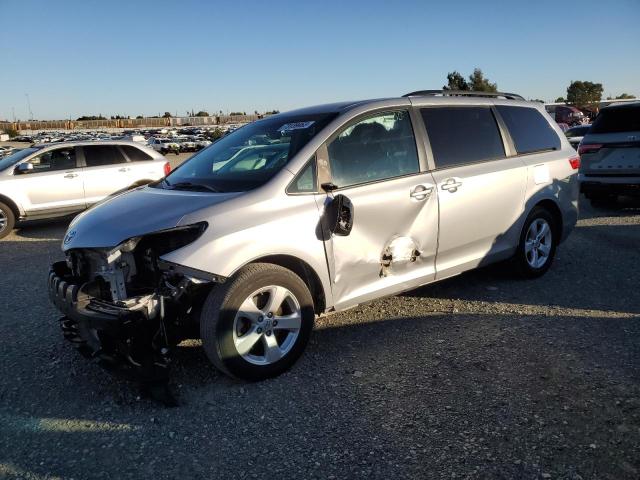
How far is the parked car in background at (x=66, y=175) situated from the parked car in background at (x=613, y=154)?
7.79m

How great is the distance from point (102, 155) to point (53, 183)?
1034 mm

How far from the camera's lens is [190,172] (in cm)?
432

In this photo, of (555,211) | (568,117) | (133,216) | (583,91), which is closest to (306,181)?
(133,216)

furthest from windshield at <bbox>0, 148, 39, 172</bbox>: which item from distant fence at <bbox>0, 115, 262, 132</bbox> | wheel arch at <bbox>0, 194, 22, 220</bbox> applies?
distant fence at <bbox>0, 115, 262, 132</bbox>

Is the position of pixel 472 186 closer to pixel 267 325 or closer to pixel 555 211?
pixel 555 211

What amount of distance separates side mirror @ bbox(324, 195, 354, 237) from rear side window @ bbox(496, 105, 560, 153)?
7.71 feet

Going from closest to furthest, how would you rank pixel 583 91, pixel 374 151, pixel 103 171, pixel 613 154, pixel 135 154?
1. pixel 374 151
2. pixel 613 154
3. pixel 103 171
4. pixel 135 154
5. pixel 583 91

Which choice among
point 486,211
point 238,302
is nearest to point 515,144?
point 486,211

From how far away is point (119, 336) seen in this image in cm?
302

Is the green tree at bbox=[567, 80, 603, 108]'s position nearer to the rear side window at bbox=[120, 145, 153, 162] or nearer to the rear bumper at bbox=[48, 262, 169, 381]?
the rear side window at bbox=[120, 145, 153, 162]

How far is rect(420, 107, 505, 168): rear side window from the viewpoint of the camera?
4418mm

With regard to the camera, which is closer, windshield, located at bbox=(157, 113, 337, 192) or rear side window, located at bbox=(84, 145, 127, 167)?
windshield, located at bbox=(157, 113, 337, 192)

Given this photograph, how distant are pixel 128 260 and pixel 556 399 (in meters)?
2.73

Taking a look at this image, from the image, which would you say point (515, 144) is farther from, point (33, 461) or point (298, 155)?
point (33, 461)
